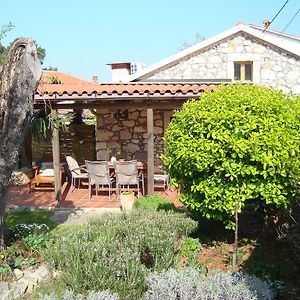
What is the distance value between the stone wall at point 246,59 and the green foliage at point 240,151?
8554 millimetres

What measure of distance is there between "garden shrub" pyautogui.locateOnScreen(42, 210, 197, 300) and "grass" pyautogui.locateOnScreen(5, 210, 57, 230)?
258 centimetres

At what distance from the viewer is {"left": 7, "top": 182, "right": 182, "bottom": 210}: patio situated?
29.9ft

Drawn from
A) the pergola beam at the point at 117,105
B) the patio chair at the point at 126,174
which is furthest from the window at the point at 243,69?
the patio chair at the point at 126,174

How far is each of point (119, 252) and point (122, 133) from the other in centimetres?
807

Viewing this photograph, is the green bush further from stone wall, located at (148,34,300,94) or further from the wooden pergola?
stone wall, located at (148,34,300,94)

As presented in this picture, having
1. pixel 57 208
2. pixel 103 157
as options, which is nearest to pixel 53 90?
pixel 57 208

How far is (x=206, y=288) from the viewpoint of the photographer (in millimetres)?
3701

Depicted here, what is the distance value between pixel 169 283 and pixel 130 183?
19.0 ft

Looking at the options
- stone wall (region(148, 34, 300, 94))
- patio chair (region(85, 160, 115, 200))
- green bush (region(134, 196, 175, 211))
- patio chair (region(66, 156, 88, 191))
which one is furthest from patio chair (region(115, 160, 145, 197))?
stone wall (region(148, 34, 300, 94))

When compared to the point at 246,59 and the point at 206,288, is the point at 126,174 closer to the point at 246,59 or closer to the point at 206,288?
the point at 206,288

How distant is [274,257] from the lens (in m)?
A: 4.91

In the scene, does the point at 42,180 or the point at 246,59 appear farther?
the point at 246,59

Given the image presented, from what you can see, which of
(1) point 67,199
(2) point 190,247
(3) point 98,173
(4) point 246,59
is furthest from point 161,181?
(4) point 246,59

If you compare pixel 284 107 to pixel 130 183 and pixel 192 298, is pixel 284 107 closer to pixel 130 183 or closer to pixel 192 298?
pixel 192 298
